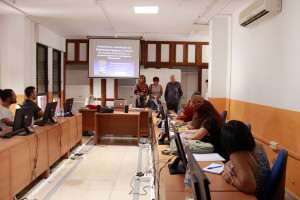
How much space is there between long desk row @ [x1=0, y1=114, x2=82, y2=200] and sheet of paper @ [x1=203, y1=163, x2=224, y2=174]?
1964 millimetres

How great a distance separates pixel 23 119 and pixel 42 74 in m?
4.28

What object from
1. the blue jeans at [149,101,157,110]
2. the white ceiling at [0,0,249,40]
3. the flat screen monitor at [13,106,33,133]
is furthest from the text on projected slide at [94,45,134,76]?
the flat screen monitor at [13,106,33,133]

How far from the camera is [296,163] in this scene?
3164 mm

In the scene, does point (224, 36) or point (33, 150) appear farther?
point (224, 36)

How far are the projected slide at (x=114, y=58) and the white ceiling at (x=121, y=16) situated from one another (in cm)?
31

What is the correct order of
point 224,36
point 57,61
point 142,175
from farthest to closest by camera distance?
point 57,61 < point 224,36 < point 142,175

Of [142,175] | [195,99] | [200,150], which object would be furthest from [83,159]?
[200,150]

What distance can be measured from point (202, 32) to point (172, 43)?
140 centimetres

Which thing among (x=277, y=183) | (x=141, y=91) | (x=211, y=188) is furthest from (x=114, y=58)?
(x=277, y=183)

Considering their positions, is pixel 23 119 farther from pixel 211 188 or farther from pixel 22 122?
pixel 211 188

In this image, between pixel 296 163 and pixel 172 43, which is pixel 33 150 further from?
pixel 172 43

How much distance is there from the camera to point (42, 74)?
7.12m

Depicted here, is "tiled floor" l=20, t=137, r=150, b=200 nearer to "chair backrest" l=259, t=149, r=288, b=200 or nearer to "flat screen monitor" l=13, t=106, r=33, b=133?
"flat screen monitor" l=13, t=106, r=33, b=133

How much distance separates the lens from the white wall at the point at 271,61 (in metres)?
3.23
